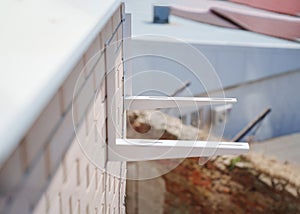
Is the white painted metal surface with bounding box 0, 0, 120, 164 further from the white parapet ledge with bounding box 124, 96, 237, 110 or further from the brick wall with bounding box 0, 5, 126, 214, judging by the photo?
the white parapet ledge with bounding box 124, 96, 237, 110

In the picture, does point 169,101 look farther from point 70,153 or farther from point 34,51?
point 34,51

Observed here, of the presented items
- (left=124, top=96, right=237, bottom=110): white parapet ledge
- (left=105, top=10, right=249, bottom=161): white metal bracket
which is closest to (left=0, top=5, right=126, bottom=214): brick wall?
(left=105, top=10, right=249, bottom=161): white metal bracket

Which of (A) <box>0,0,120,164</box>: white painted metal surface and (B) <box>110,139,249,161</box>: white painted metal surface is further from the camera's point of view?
(B) <box>110,139,249,161</box>: white painted metal surface

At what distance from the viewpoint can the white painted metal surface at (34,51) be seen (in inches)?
13.8

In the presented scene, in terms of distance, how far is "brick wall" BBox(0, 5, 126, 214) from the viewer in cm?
46

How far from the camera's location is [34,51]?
1.51ft

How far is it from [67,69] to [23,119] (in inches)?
5.2

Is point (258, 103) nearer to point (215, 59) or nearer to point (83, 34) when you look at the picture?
point (215, 59)

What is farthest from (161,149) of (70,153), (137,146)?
(70,153)

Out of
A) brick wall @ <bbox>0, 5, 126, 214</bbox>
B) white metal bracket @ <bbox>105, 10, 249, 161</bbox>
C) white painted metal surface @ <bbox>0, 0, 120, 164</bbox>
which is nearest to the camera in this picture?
white painted metal surface @ <bbox>0, 0, 120, 164</bbox>

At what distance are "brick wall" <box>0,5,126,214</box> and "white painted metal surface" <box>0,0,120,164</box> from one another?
78 millimetres

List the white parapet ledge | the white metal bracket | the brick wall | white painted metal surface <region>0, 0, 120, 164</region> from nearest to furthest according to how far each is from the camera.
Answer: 1. white painted metal surface <region>0, 0, 120, 164</region>
2. the brick wall
3. the white metal bracket
4. the white parapet ledge

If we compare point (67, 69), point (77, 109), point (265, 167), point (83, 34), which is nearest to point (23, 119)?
point (67, 69)

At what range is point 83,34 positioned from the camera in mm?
557
